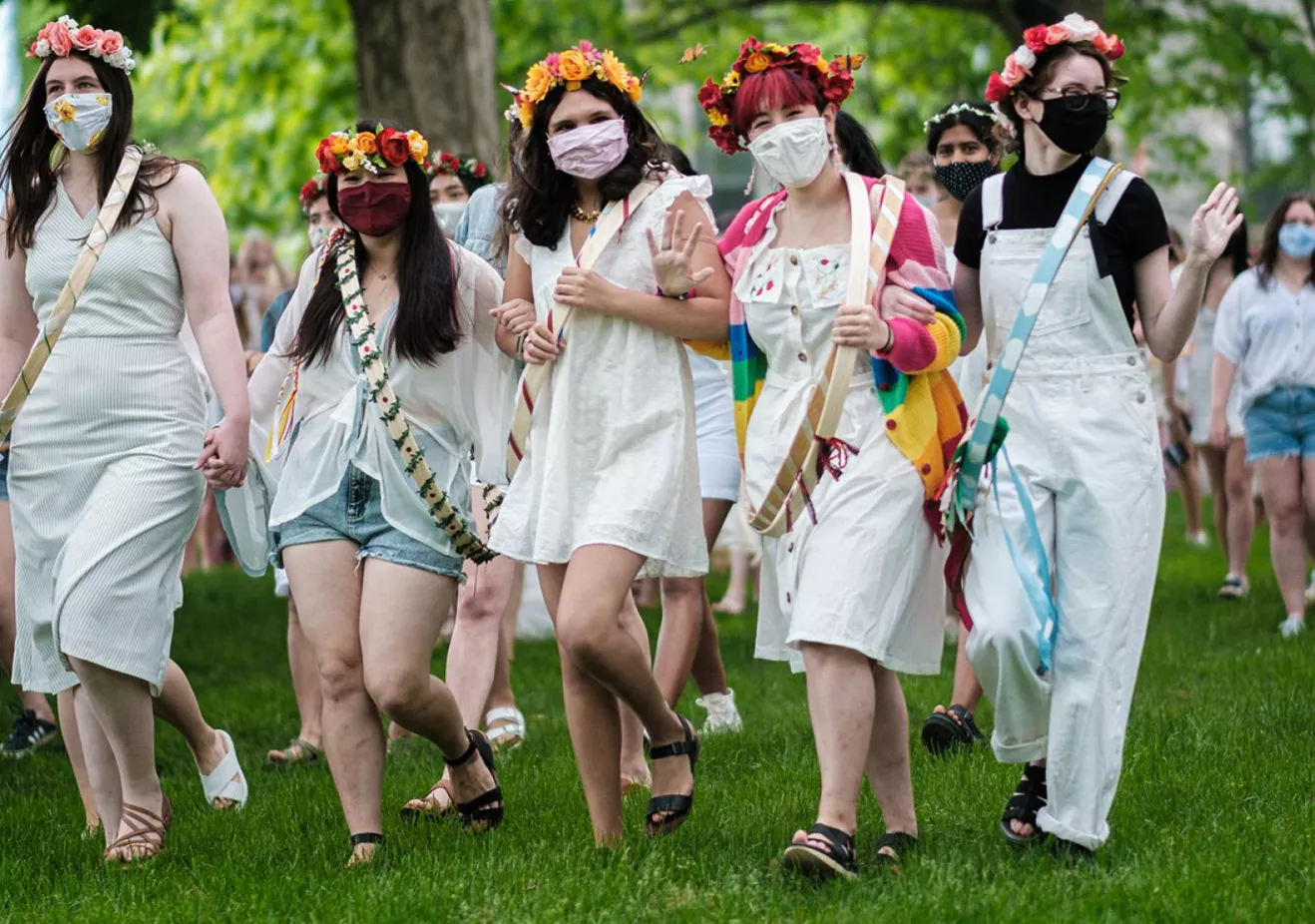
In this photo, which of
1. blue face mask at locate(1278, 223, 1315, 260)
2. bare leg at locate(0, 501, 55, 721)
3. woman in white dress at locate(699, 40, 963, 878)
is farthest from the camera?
blue face mask at locate(1278, 223, 1315, 260)

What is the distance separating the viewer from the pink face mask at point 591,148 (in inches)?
236

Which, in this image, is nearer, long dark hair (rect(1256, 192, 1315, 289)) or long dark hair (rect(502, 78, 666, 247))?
long dark hair (rect(502, 78, 666, 247))

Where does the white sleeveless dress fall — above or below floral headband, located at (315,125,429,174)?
below

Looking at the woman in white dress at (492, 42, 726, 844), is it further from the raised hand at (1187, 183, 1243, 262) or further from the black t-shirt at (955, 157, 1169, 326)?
the raised hand at (1187, 183, 1243, 262)

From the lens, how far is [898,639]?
5.63 meters

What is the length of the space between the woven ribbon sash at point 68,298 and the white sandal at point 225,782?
5.24 ft

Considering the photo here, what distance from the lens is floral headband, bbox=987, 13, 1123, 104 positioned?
561 cm

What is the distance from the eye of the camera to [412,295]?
6.19m

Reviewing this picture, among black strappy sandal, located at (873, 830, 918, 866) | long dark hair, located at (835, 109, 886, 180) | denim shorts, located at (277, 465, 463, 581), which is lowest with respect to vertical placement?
black strappy sandal, located at (873, 830, 918, 866)

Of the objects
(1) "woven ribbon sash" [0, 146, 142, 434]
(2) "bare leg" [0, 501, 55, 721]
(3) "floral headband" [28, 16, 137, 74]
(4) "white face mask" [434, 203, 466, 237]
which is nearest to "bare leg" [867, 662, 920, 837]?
(1) "woven ribbon sash" [0, 146, 142, 434]

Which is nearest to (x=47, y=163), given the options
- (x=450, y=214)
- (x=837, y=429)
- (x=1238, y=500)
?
(x=837, y=429)

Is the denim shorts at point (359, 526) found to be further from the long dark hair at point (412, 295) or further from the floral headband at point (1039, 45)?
the floral headband at point (1039, 45)

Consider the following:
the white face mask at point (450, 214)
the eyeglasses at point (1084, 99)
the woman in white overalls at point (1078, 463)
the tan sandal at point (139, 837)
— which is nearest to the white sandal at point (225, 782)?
the tan sandal at point (139, 837)

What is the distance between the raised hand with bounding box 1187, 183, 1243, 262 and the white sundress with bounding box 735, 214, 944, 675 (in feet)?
3.14
